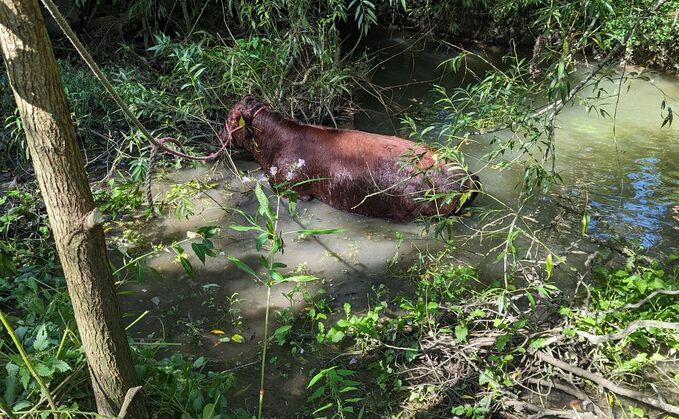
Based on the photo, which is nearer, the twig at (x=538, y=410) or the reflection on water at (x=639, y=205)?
the twig at (x=538, y=410)

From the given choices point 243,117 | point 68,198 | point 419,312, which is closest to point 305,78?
point 243,117

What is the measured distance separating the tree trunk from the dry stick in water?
1.95m

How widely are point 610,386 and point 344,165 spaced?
8.55 feet

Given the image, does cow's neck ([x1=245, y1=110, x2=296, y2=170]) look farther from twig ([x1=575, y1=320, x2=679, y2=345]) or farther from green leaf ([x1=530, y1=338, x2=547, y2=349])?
twig ([x1=575, y1=320, x2=679, y2=345])

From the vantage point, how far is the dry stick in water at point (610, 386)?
2.34 metres

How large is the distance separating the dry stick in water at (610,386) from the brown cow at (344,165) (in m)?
1.60

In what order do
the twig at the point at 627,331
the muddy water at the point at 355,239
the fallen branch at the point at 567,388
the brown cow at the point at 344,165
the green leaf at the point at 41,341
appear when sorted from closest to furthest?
the green leaf at the point at 41,341 → the twig at the point at 627,331 → the fallen branch at the point at 567,388 → the muddy water at the point at 355,239 → the brown cow at the point at 344,165

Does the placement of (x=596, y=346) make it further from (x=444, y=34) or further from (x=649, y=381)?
(x=444, y=34)

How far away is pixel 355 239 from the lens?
4.00m

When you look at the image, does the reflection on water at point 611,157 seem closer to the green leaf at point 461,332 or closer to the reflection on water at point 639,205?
the reflection on water at point 639,205

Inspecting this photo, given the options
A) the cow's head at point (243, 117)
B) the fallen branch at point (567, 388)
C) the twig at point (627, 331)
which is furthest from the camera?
the cow's head at point (243, 117)

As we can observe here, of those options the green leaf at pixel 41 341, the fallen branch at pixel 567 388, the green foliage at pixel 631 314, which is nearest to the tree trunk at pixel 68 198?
the green leaf at pixel 41 341

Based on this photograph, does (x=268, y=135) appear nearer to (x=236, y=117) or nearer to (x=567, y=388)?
(x=236, y=117)

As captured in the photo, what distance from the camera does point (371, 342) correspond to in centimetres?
288
